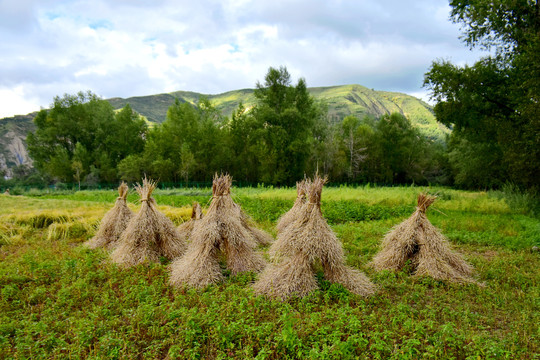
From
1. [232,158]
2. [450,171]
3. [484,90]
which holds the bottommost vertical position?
[450,171]

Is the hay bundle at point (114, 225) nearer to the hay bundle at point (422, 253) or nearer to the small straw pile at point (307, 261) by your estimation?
the small straw pile at point (307, 261)

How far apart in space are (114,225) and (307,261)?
608cm

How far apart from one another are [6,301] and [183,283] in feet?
9.48

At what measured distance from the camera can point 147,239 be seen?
7125 millimetres

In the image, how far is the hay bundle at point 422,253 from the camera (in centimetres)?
625

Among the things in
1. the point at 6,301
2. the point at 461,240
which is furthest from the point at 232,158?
the point at 6,301

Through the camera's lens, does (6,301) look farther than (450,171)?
No

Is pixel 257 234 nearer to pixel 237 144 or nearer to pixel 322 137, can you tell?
pixel 237 144

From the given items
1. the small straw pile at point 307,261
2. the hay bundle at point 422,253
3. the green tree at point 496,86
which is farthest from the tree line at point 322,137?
the small straw pile at point 307,261

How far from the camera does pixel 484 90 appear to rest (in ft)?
53.4

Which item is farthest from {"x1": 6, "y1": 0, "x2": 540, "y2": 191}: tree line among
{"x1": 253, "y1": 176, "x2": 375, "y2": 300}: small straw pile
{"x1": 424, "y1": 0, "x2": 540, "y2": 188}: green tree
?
{"x1": 253, "y1": 176, "x2": 375, "y2": 300}: small straw pile

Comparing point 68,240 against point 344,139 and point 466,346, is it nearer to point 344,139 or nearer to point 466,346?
point 466,346

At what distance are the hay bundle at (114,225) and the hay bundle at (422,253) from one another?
6.86m

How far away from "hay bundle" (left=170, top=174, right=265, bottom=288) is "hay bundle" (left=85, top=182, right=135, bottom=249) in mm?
2971
